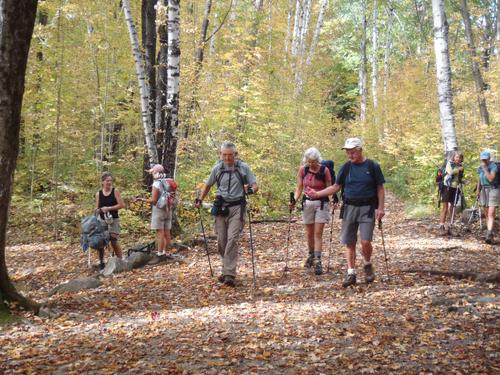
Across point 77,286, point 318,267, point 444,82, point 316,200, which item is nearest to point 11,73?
point 77,286

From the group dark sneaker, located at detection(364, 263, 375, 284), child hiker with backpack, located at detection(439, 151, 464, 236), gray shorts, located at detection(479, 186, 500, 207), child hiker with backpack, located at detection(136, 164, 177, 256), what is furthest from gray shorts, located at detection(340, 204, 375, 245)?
child hiker with backpack, located at detection(439, 151, 464, 236)

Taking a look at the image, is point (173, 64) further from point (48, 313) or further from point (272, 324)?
point (272, 324)

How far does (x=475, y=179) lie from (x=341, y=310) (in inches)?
393

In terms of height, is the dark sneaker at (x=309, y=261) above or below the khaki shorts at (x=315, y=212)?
below

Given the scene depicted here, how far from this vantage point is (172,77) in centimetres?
1120

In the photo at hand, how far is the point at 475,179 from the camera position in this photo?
1427cm

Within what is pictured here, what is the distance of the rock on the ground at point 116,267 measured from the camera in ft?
31.0

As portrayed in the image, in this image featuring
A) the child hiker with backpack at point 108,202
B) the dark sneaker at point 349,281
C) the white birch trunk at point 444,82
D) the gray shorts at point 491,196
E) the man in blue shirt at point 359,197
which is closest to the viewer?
the man in blue shirt at point 359,197

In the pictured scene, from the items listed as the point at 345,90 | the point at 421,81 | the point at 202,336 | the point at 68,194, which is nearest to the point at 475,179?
the point at 202,336

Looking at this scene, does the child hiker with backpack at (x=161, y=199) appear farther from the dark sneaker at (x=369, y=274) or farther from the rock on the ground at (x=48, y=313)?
the dark sneaker at (x=369, y=274)

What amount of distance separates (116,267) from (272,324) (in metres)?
4.72

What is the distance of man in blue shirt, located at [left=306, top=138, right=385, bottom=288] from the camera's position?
6.98m

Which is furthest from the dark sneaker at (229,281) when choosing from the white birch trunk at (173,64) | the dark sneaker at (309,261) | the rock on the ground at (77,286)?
the white birch trunk at (173,64)

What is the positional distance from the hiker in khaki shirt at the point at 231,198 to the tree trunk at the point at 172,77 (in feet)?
13.1
